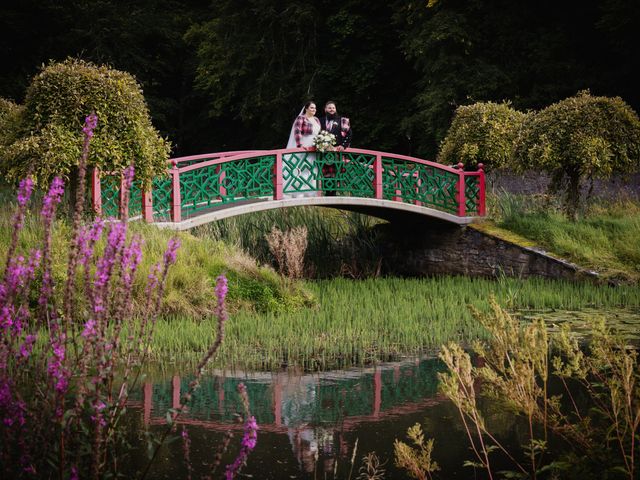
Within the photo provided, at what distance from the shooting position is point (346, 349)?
938 centimetres

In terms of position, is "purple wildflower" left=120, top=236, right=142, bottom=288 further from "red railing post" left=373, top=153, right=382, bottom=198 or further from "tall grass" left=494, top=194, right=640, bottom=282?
"red railing post" left=373, top=153, right=382, bottom=198

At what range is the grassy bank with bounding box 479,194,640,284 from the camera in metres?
14.5

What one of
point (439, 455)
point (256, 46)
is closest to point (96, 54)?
point (256, 46)

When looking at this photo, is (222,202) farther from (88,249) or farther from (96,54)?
(96,54)

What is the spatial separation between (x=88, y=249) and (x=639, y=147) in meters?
13.4

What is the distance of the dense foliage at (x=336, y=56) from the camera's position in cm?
2277

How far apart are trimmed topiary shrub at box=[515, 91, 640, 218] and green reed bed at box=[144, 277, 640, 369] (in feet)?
7.72

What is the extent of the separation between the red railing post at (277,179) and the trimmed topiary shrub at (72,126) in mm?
2828

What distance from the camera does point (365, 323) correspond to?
10789 mm

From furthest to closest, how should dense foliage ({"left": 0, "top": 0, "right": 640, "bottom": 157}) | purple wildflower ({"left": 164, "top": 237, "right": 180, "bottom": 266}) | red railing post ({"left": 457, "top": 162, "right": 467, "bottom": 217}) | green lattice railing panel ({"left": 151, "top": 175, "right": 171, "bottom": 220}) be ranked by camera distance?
dense foliage ({"left": 0, "top": 0, "right": 640, "bottom": 157})
red railing post ({"left": 457, "top": 162, "right": 467, "bottom": 217})
green lattice railing panel ({"left": 151, "top": 175, "right": 171, "bottom": 220})
purple wildflower ({"left": 164, "top": 237, "right": 180, "bottom": 266})

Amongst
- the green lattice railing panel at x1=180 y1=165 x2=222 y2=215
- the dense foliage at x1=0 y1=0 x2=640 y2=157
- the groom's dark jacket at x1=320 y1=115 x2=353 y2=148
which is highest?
the dense foliage at x1=0 y1=0 x2=640 y2=157

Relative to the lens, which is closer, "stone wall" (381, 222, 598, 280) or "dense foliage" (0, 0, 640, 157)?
"stone wall" (381, 222, 598, 280)

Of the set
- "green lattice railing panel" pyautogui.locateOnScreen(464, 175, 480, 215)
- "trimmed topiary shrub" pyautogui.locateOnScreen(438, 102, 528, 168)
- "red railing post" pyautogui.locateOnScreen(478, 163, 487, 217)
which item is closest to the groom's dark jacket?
"green lattice railing panel" pyautogui.locateOnScreen(464, 175, 480, 215)

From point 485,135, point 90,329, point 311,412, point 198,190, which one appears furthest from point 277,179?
point 90,329
